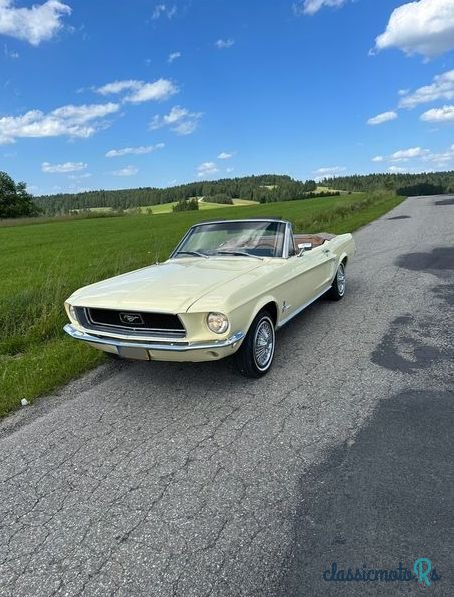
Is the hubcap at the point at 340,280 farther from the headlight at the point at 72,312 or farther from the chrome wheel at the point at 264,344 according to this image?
the headlight at the point at 72,312

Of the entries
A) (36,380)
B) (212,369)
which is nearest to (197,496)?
(212,369)

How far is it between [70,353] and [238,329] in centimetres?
243

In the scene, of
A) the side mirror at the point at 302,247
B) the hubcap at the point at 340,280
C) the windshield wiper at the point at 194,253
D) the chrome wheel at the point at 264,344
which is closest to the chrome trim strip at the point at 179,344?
the chrome wheel at the point at 264,344

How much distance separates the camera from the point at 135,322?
366 centimetres

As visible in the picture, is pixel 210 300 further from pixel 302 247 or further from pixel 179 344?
pixel 302 247

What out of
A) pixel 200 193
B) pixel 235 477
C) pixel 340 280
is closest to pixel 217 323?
pixel 235 477

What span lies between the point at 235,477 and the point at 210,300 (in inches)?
53.8

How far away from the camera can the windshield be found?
4891 mm

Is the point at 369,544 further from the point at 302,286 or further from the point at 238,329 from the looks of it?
the point at 302,286

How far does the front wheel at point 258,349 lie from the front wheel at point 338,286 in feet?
8.40

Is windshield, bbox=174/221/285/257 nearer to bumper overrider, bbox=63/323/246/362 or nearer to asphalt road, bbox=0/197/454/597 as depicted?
asphalt road, bbox=0/197/454/597

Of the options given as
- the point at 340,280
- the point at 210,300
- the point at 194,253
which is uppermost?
the point at 194,253

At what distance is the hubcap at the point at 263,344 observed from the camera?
3.97m

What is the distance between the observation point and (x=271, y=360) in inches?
166
